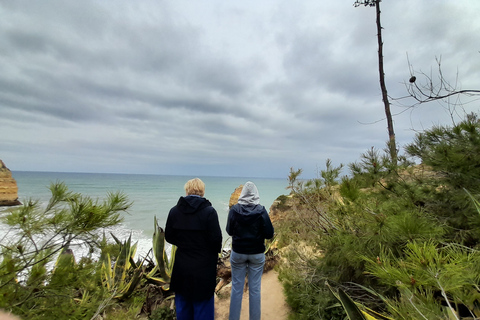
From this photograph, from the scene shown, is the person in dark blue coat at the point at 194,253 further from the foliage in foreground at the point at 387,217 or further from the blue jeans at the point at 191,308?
the foliage in foreground at the point at 387,217

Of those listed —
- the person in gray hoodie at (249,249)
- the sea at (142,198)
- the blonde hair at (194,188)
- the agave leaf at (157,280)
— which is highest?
the blonde hair at (194,188)

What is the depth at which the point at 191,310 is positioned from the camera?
8.39 feet

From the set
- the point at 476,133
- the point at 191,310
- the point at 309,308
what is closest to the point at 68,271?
the point at 191,310

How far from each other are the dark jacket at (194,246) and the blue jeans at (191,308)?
0.26 feet

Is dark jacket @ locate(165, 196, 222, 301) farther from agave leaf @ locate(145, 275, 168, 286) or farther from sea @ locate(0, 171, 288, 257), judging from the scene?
agave leaf @ locate(145, 275, 168, 286)

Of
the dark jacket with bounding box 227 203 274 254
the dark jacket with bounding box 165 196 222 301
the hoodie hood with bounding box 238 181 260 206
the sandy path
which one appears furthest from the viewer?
the sandy path

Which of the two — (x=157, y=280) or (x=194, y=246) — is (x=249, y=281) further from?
(x=157, y=280)

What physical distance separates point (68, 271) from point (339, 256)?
240cm

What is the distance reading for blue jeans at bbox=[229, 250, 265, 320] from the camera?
281 cm

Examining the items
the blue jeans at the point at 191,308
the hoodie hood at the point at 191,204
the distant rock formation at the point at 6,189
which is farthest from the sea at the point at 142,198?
the distant rock formation at the point at 6,189

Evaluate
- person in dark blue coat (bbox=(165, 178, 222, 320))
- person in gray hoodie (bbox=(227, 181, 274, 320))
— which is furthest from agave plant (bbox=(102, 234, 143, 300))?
person in gray hoodie (bbox=(227, 181, 274, 320))

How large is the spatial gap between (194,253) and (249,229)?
28.9 inches

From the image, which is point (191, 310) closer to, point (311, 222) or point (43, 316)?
point (43, 316)

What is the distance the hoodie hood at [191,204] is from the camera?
2.46m
